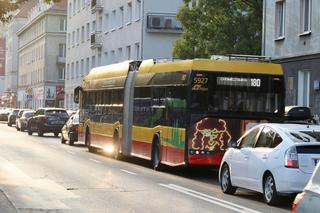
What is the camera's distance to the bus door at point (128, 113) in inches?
876

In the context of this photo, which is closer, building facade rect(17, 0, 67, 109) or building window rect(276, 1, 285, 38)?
building window rect(276, 1, 285, 38)

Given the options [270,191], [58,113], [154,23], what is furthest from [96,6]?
[270,191]

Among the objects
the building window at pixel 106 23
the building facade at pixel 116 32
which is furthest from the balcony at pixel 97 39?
the building window at pixel 106 23

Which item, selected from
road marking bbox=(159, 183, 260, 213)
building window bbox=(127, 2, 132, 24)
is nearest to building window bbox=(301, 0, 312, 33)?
road marking bbox=(159, 183, 260, 213)

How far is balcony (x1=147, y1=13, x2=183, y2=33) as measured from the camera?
52125 millimetres

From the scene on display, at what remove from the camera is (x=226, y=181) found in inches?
560

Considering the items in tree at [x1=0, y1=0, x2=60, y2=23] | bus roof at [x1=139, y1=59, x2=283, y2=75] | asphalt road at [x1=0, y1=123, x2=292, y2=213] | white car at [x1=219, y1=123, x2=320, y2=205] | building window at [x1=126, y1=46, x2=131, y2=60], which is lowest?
asphalt road at [x1=0, y1=123, x2=292, y2=213]

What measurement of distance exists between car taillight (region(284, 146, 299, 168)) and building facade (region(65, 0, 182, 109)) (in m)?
40.8

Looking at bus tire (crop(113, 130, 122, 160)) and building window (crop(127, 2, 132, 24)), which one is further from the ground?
building window (crop(127, 2, 132, 24))

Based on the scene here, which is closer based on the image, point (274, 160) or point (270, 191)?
point (274, 160)

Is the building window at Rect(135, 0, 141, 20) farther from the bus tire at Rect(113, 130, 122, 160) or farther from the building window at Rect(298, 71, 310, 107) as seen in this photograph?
the bus tire at Rect(113, 130, 122, 160)

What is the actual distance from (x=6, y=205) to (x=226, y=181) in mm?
4717

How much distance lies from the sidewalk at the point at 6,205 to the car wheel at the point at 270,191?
14.6 feet

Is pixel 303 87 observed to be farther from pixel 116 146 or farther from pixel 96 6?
pixel 96 6
